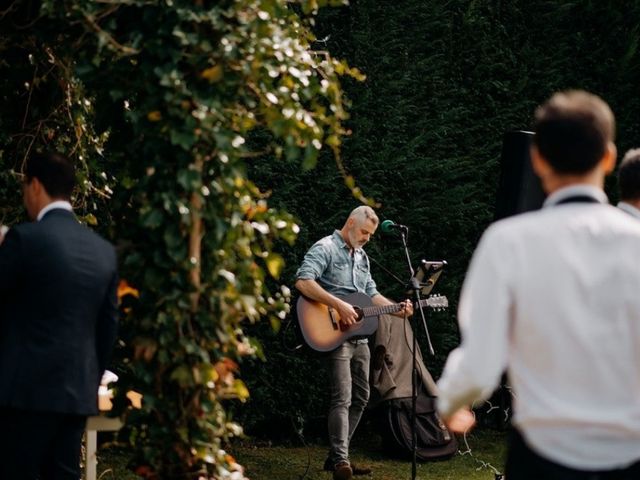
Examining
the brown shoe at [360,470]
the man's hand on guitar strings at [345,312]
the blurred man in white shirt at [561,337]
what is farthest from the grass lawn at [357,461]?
the blurred man in white shirt at [561,337]

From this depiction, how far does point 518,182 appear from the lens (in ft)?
16.8

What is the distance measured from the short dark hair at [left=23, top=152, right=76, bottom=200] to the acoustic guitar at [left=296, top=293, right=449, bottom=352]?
326 centimetres

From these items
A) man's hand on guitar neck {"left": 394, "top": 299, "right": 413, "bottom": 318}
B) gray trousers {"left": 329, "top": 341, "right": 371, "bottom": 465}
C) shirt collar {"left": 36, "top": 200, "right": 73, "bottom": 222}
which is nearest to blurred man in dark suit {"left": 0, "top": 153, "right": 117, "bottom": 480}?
shirt collar {"left": 36, "top": 200, "right": 73, "bottom": 222}

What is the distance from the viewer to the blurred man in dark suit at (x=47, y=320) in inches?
143

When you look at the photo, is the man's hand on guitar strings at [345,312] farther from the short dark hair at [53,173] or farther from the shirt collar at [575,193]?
the shirt collar at [575,193]

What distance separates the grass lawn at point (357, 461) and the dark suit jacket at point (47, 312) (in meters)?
3.28

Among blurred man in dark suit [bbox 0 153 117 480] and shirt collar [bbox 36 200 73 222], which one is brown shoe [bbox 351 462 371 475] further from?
shirt collar [bbox 36 200 73 222]

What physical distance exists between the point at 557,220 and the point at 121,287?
2.03 metres

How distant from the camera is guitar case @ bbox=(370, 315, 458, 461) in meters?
7.55

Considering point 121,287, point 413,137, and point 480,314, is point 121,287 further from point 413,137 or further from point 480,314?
point 413,137

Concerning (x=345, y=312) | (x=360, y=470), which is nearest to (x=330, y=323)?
(x=345, y=312)

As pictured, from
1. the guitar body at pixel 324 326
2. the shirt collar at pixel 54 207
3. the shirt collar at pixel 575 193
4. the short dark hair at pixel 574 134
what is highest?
the short dark hair at pixel 574 134

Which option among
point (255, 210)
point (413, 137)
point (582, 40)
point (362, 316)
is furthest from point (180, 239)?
point (582, 40)

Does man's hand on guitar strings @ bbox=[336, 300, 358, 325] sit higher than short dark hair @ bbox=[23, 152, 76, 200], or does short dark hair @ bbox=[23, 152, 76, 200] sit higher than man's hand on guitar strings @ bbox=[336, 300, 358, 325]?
short dark hair @ bbox=[23, 152, 76, 200]
